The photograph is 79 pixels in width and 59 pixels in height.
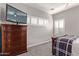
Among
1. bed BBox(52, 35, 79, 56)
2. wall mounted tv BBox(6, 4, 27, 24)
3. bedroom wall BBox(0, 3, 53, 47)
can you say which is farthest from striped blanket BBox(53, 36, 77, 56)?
wall mounted tv BBox(6, 4, 27, 24)

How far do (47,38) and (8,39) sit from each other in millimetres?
804

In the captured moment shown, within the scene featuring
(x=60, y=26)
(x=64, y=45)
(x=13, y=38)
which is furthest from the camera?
(x=13, y=38)

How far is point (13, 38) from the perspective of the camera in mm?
2039

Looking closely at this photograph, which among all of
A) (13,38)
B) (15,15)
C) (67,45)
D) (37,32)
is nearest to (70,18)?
(67,45)

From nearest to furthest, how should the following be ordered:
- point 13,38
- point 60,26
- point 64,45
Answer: point 60,26 → point 64,45 → point 13,38

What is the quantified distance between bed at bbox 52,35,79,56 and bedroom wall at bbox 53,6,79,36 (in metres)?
0.10

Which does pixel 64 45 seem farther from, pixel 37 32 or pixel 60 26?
pixel 37 32

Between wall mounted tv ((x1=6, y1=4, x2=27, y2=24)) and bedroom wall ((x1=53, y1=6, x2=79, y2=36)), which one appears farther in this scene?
wall mounted tv ((x1=6, y1=4, x2=27, y2=24))

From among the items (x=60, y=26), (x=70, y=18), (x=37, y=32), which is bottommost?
(x=37, y=32)

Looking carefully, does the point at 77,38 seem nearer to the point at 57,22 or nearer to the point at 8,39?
the point at 57,22

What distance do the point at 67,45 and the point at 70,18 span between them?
44 centimetres

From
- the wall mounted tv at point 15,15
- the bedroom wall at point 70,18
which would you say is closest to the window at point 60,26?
the bedroom wall at point 70,18

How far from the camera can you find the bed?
4.65 feet

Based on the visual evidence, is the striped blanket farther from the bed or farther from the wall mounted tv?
the wall mounted tv
